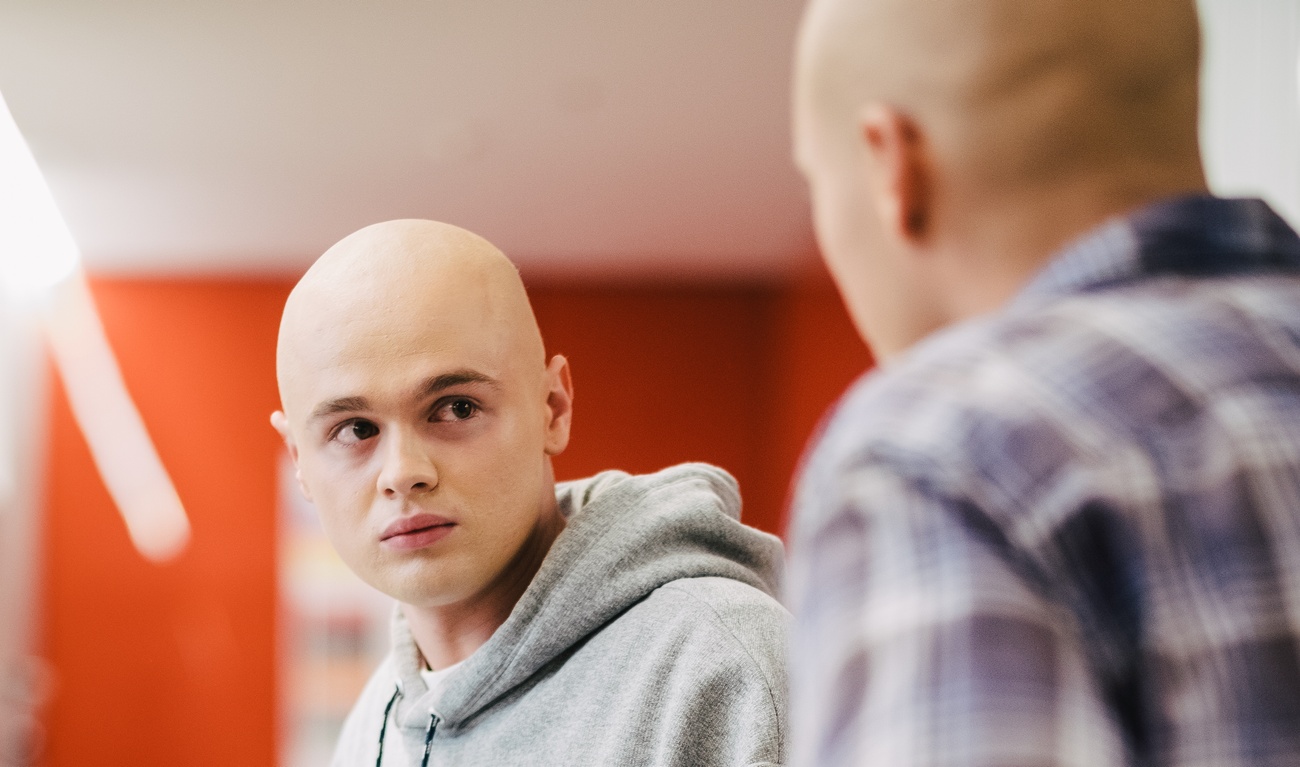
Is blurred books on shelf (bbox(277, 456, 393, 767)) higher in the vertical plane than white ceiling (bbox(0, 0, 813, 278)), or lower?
lower

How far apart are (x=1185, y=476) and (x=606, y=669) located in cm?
78

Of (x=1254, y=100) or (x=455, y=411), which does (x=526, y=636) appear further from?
(x=1254, y=100)

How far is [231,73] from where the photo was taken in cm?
372

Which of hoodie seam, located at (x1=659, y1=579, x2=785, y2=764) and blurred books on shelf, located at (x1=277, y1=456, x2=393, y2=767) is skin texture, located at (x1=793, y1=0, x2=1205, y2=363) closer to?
hoodie seam, located at (x1=659, y1=579, x2=785, y2=764)

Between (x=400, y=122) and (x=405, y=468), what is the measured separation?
10.7 feet

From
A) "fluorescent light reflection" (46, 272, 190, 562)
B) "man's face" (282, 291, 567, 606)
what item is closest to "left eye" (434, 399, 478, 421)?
"man's face" (282, 291, 567, 606)

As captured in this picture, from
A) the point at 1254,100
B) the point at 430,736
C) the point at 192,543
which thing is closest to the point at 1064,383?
the point at 430,736

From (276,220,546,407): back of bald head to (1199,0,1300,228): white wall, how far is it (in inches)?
51.2

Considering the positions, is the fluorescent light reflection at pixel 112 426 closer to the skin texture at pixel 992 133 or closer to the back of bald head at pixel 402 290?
the back of bald head at pixel 402 290

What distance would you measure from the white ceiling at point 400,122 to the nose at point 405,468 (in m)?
2.43

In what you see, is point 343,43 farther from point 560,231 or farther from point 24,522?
point 24,522

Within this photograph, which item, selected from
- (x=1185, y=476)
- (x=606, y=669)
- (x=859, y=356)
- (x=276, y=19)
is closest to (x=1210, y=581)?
(x=1185, y=476)

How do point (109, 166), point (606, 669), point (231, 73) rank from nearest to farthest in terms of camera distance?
1. point (606, 669)
2. point (231, 73)
3. point (109, 166)

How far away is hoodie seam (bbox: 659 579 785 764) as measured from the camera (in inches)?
41.4
